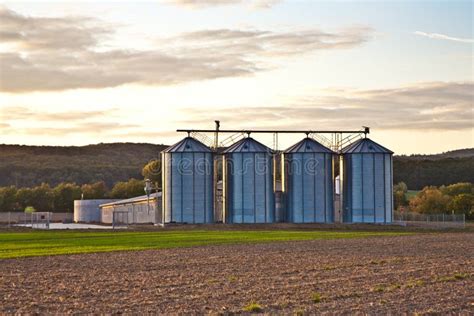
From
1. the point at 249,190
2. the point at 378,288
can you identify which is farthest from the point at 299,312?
the point at 249,190

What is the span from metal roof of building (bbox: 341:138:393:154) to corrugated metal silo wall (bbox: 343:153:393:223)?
1.21 feet

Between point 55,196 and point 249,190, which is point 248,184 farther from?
point 55,196

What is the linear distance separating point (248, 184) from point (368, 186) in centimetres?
1252

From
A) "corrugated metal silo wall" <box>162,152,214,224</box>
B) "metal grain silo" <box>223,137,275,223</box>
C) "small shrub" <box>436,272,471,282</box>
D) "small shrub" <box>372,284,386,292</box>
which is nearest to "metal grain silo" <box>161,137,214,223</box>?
"corrugated metal silo wall" <box>162,152,214,224</box>

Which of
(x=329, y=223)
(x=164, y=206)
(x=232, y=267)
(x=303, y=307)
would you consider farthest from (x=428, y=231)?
(x=303, y=307)

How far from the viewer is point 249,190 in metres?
95.5

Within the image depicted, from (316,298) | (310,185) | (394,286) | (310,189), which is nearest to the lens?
(316,298)

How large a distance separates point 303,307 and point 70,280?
458 inches

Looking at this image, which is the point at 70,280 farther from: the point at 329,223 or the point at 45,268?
the point at 329,223

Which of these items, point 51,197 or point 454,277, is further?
point 51,197

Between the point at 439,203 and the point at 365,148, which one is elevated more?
the point at 365,148

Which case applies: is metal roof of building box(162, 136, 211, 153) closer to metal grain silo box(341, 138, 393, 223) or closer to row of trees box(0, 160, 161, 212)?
metal grain silo box(341, 138, 393, 223)

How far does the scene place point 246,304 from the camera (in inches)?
1015

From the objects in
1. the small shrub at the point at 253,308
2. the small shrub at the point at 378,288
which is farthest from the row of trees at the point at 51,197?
the small shrub at the point at 253,308
